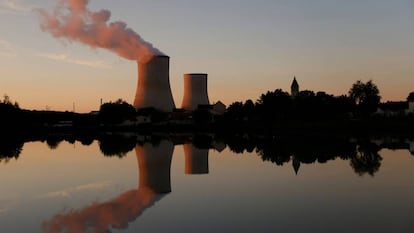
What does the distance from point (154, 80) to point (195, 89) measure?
Answer: 1050 centimetres

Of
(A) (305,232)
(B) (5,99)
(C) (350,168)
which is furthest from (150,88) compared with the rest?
(A) (305,232)

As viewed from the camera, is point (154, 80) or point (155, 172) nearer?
point (155, 172)

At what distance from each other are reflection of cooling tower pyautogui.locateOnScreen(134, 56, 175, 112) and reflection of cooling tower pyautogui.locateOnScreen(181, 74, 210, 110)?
762cm

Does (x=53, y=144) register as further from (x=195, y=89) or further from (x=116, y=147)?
(x=195, y=89)

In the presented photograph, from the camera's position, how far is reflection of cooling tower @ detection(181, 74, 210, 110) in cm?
4678

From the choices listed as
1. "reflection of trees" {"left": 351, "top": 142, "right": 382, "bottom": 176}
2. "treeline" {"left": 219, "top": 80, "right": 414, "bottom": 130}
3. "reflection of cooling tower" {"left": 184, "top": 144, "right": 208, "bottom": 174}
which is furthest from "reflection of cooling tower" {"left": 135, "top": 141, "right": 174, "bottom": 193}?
"treeline" {"left": 219, "top": 80, "right": 414, "bottom": 130}

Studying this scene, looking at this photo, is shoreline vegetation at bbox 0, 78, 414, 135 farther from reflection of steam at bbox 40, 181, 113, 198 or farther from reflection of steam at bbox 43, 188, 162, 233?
reflection of steam at bbox 43, 188, 162, 233

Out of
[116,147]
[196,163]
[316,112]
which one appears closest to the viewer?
[196,163]

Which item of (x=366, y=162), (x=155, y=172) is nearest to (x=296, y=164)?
(x=366, y=162)

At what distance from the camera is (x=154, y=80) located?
37688 mm

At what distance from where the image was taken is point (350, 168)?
491 inches

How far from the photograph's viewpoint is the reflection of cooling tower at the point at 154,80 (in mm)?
36781

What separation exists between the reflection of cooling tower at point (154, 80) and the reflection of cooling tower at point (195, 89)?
300 inches

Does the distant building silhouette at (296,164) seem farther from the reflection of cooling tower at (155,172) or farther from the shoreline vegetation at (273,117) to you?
the shoreline vegetation at (273,117)
